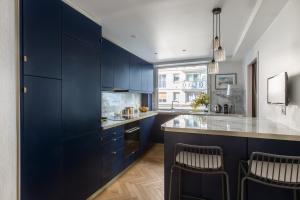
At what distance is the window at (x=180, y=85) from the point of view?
5.11m

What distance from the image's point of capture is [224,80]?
4.67m

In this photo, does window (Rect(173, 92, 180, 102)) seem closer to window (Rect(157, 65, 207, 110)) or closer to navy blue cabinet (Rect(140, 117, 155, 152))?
window (Rect(157, 65, 207, 110))

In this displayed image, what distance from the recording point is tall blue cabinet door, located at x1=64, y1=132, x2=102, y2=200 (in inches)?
75.2

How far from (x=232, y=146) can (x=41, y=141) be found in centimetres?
182

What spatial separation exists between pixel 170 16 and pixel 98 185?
2.42 metres

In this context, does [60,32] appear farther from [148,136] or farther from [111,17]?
[148,136]

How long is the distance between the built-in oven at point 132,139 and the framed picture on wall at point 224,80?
251 cm

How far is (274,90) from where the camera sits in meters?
2.07

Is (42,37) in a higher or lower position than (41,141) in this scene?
higher

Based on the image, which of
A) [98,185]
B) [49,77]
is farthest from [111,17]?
[98,185]

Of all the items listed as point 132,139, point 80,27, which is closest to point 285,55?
point 80,27

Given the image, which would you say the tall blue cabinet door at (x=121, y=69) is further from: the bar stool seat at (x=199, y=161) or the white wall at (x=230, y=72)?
the white wall at (x=230, y=72)

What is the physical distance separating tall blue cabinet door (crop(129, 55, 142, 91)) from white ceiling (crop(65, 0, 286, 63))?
1.46ft

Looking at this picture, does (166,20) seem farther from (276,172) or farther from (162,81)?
(162,81)
